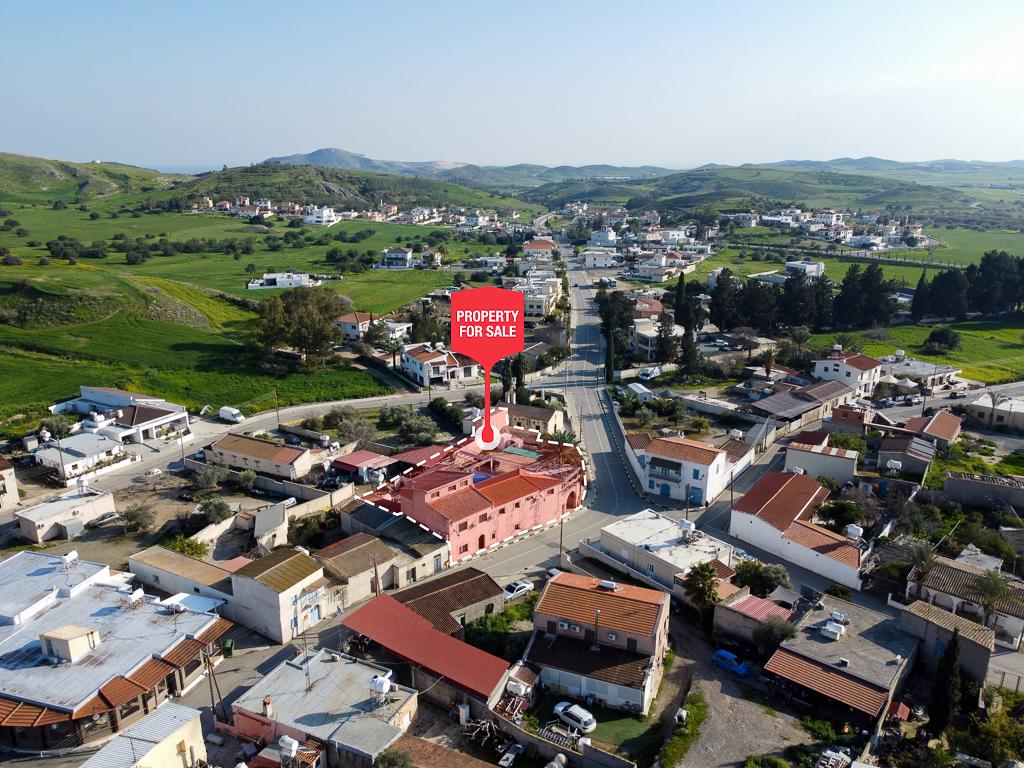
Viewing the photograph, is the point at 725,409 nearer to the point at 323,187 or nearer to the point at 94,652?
the point at 94,652

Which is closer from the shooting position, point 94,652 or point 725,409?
point 94,652

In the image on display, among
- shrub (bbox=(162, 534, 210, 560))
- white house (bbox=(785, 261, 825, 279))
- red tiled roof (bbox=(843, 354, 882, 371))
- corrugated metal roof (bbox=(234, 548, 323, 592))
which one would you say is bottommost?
shrub (bbox=(162, 534, 210, 560))

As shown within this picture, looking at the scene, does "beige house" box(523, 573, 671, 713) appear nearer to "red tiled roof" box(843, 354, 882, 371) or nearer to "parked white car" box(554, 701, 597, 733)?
"parked white car" box(554, 701, 597, 733)

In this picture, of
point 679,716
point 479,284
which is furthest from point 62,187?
point 679,716

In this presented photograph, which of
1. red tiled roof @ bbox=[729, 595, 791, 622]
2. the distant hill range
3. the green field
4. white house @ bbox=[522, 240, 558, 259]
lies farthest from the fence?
the distant hill range

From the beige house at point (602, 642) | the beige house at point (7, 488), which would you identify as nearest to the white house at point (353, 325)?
the beige house at point (7, 488)

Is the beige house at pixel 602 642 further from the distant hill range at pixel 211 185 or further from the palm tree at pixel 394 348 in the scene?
the distant hill range at pixel 211 185

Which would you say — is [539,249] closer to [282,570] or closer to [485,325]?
→ [282,570]
